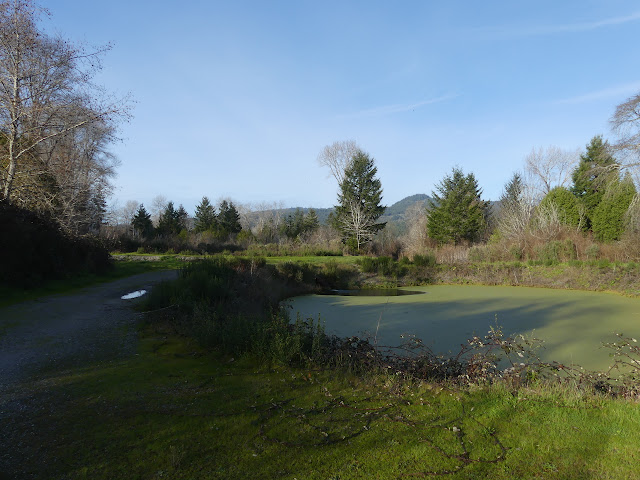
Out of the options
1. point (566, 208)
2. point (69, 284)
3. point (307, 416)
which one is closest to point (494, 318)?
point (307, 416)

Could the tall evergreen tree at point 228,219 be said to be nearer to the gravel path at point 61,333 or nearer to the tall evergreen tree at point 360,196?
the tall evergreen tree at point 360,196

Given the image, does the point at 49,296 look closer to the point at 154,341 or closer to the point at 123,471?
the point at 154,341

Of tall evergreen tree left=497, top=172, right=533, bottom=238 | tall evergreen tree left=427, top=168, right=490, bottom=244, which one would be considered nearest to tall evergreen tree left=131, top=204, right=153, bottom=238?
tall evergreen tree left=427, top=168, right=490, bottom=244

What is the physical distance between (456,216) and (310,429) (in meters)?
28.3

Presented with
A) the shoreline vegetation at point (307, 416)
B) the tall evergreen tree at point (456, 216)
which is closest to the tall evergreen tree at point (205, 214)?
the tall evergreen tree at point (456, 216)

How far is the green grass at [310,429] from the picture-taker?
2.47 metres

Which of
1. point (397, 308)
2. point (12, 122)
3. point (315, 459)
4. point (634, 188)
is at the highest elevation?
point (12, 122)

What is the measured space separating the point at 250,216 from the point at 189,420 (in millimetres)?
68768

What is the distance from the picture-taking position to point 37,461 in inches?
97.0

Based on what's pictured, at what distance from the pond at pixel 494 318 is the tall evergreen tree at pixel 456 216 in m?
14.8

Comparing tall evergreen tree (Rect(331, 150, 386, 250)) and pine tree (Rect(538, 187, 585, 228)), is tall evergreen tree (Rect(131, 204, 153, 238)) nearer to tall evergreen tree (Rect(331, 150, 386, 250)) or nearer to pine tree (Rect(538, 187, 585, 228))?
tall evergreen tree (Rect(331, 150, 386, 250))

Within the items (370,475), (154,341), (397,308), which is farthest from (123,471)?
(397,308)

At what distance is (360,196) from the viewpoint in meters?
33.9

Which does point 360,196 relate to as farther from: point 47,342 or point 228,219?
point 47,342
